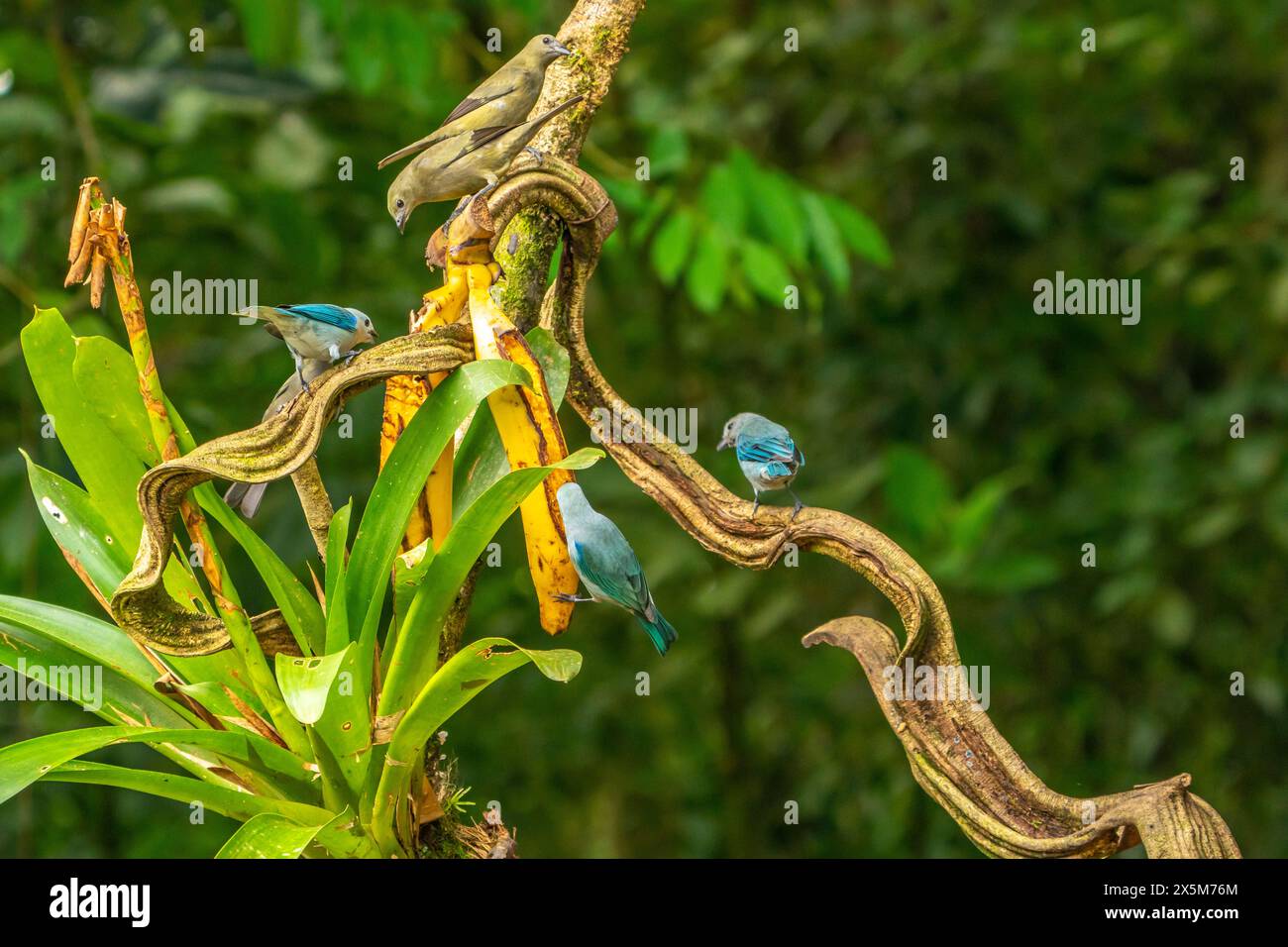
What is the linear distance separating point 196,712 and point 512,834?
28cm

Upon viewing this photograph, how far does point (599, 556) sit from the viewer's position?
39.7 inches

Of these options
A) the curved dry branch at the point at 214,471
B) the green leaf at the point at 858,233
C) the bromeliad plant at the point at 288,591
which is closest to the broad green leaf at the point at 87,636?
the bromeliad plant at the point at 288,591

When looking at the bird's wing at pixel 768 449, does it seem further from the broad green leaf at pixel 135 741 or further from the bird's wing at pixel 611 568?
the broad green leaf at pixel 135 741

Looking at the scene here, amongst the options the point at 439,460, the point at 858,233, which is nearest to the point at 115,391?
the point at 439,460

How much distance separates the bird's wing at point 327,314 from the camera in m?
1.04

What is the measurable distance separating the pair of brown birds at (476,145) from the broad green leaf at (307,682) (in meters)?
0.39

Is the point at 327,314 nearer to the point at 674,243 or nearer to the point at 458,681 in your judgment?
the point at 458,681

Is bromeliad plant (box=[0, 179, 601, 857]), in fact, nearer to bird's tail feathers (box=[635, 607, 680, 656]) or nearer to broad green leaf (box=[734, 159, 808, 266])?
bird's tail feathers (box=[635, 607, 680, 656])

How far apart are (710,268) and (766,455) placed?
1039 mm

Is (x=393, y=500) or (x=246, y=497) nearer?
(x=393, y=500)

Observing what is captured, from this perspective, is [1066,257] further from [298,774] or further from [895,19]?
[298,774]

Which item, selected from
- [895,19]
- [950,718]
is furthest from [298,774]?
[895,19]

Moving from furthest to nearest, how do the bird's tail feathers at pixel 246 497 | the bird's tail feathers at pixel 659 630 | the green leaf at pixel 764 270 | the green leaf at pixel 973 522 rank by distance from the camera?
the green leaf at pixel 973 522
the green leaf at pixel 764 270
the bird's tail feathers at pixel 246 497
the bird's tail feathers at pixel 659 630

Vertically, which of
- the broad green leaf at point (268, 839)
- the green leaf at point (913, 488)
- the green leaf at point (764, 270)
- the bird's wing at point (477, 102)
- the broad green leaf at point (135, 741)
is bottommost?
the broad green leaf at point (268, 839)
